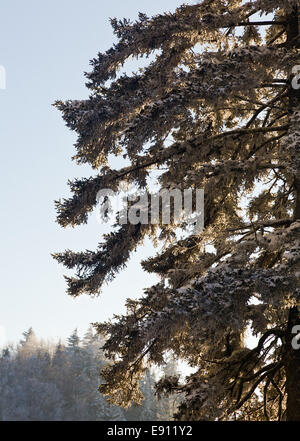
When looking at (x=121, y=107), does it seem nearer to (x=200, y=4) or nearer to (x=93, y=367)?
(x=200, y=4)

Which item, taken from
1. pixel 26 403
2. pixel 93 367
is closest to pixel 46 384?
pixel 26 403

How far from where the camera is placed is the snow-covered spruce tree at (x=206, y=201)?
6.00 meters

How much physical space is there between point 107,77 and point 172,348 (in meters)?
5.02

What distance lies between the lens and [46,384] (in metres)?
82.9

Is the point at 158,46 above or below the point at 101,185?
above

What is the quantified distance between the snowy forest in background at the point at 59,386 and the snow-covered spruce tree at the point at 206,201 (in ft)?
176

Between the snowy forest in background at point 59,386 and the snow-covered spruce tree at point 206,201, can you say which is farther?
the snowy forest in background at point 59,386

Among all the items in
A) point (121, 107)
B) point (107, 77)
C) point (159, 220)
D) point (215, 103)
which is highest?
point (107, 77)

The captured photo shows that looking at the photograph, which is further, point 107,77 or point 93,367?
point 93,367

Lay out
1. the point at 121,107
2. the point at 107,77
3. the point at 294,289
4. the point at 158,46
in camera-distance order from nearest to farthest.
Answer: the point at 294,289
the point at 121,107
the point at 158,46
the point at 107,77

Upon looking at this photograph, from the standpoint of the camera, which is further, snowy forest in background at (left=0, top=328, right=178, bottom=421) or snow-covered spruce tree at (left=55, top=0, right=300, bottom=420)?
snowy forest in background at (left=0, top=328, right=178, bottom=421)

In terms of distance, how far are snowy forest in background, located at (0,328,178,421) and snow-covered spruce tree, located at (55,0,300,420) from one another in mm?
53494

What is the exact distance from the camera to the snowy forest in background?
68438 millimetres

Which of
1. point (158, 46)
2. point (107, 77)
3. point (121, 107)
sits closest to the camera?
point (121, 107)
